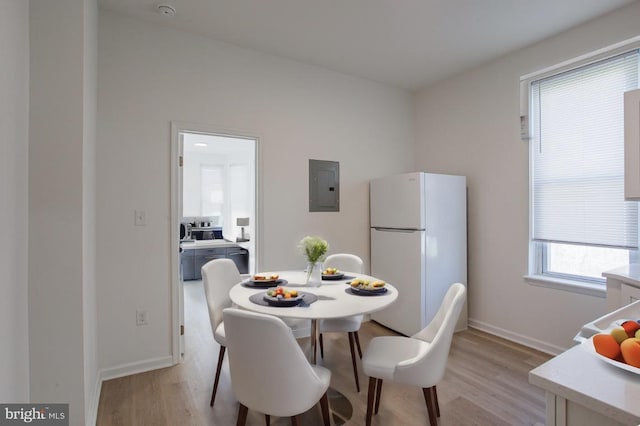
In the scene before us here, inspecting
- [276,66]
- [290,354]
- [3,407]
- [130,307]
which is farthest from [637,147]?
[130,307]

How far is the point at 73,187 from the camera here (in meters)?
1.55

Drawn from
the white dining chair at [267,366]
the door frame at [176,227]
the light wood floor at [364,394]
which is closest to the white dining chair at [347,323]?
the light wood floor at [364,394]

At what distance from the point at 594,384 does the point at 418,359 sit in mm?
893

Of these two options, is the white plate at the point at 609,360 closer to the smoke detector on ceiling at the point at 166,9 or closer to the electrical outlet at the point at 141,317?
the electrical outlet at the point at 141,317

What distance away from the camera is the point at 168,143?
8.73 feet

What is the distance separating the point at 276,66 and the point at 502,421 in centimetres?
331

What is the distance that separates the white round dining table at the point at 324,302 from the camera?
1622 mm

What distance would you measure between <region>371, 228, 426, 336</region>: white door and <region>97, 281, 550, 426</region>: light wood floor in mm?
458

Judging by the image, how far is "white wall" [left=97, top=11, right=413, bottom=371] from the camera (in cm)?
246

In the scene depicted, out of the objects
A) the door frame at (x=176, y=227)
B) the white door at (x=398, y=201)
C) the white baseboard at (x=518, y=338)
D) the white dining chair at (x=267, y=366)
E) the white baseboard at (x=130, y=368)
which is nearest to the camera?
the white dining chair at (x=267, y=366)

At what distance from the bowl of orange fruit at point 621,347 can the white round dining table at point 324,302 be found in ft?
3.13

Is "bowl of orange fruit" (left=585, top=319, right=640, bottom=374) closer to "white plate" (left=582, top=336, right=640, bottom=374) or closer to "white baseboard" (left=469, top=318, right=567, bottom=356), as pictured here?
"white plate" (left=582, top=336, right=640, bottom=374)

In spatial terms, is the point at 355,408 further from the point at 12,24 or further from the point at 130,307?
the point at 12,24

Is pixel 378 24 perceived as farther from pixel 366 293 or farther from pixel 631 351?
pixel 631 351
